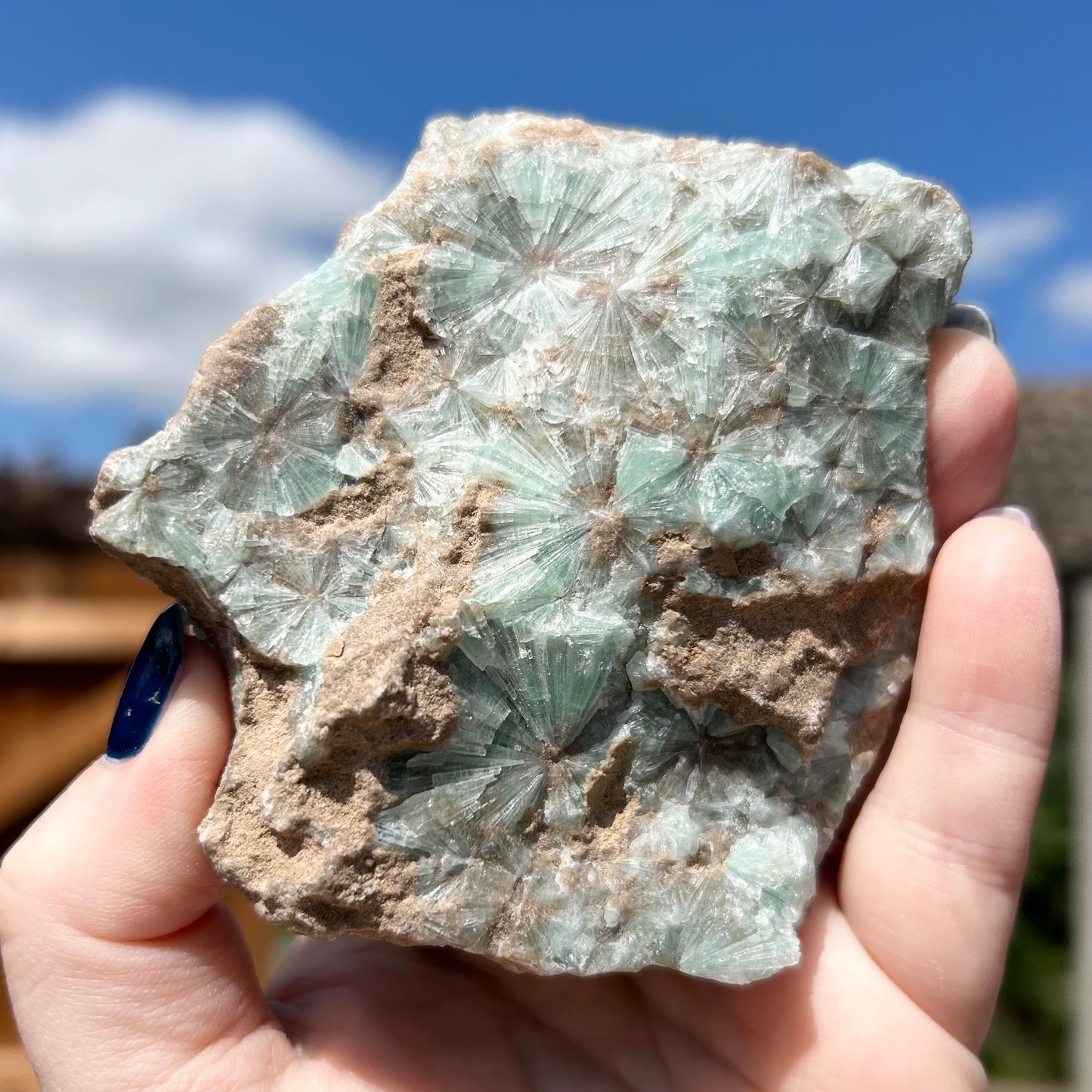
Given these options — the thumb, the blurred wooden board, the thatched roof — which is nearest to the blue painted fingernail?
the thumb

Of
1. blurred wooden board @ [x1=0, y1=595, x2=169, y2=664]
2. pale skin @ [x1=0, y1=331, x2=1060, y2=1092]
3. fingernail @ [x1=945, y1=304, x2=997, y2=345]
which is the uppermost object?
blurred wooden board @ [x1=0, y1=595, x2=169, y2=664]

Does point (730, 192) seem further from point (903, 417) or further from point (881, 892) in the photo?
point (881, 892)

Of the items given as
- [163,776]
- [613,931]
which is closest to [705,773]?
[613,931]

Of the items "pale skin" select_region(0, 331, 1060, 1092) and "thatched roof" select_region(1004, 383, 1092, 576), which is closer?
"pale skin" select_region(0, 331, 1060, 1092)

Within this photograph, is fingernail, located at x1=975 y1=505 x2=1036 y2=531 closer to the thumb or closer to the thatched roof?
the thumb

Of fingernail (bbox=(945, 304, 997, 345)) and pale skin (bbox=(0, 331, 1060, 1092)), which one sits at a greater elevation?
fingernail (bbox=(945, 304, 997, 345))

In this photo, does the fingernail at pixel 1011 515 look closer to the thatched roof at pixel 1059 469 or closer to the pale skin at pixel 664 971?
the pale skin at pixel 664 971

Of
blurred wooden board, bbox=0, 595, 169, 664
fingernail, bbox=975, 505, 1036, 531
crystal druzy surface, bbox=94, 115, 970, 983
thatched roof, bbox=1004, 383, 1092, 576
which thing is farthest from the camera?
thatched roof, bbox=1004, 383, 1092, 576

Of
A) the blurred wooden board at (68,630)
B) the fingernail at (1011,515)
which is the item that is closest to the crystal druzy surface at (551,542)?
the fingernail at (1011,515)
